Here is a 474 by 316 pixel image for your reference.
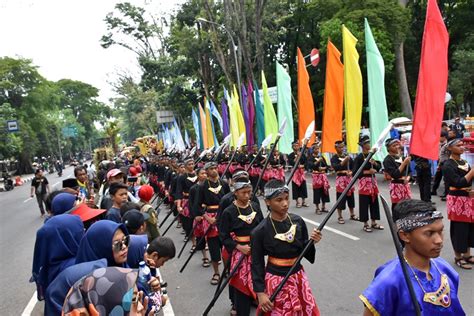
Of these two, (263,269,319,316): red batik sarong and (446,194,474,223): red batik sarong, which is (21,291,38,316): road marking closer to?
(263,269,319,316): red batik sarong

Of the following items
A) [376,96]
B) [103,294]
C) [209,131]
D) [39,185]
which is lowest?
[39,185]

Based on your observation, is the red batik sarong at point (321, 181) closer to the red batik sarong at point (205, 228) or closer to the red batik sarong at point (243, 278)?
the red batik sarong at point (205, 228)

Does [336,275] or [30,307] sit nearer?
[336,275]

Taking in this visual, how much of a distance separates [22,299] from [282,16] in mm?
23978

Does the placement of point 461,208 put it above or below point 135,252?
below

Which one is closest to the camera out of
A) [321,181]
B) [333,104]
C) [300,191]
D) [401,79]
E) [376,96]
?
[376,96]

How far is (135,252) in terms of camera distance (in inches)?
136

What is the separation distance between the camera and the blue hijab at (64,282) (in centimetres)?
258

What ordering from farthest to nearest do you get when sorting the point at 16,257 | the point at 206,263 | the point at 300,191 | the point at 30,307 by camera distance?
the point at 300,191 < the point at 16,257 < the point at 206,263 < the point at 30,307

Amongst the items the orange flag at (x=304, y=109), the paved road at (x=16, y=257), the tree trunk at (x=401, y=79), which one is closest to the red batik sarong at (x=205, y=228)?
the orange flag at (x=304, y=109)

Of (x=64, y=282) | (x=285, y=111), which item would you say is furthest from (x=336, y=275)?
(x=64, y=282)

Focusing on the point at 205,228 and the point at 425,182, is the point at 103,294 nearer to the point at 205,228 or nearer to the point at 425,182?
the point at 205,228

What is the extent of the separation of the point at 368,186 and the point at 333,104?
2347mm

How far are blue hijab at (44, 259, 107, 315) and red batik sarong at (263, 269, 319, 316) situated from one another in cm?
152
